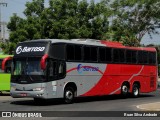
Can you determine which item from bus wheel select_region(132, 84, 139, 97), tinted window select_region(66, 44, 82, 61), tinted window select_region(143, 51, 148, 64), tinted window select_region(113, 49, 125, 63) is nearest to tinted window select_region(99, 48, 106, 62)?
tinted window select_region(113, 49, 125, 63)

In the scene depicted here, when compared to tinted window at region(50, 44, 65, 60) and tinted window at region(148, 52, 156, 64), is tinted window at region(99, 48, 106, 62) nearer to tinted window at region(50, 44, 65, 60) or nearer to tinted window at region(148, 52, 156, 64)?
tinted window at region(50, 44, 65, 60)

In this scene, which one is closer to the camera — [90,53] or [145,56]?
[90,53]

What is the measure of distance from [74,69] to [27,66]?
2.63m

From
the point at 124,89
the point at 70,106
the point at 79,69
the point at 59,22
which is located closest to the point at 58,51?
the point at 79,69

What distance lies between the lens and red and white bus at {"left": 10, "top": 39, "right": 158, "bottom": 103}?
21625 millimetres

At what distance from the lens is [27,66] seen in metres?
21.9

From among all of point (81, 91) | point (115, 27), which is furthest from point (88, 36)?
point (81, 91)

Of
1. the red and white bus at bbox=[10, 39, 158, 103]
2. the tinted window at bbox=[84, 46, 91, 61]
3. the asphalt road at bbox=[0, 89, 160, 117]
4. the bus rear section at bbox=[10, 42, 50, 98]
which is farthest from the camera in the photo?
the tinted window at bbox=[84, 46, 91, 61]

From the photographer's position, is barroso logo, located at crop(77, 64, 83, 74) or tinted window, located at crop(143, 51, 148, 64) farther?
tinted window, located at crop(143, 51, 148, 64)

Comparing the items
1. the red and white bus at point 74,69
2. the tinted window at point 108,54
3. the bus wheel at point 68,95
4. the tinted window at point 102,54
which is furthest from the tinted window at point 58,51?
the tinted window at point 108,54

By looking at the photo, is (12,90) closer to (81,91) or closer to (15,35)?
(81,91)

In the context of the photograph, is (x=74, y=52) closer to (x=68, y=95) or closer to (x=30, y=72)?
(x=68, y=95)

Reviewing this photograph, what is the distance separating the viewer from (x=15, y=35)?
42.8m

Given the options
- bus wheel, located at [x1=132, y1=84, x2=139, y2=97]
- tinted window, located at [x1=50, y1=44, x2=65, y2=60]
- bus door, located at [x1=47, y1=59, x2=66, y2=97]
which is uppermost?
tinted window, located at [x1=50, y1=44, x2=65, y2=60]
